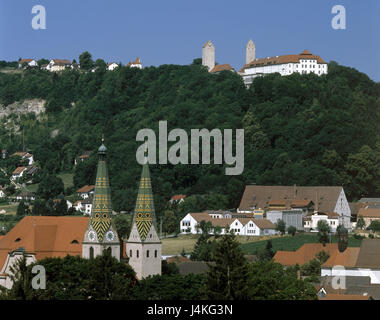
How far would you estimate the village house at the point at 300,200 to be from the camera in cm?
11106

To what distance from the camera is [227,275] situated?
3969 cm

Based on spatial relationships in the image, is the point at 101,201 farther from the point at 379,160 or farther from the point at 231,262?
the point at 379,160

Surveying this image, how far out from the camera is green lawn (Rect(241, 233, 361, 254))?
297 feet

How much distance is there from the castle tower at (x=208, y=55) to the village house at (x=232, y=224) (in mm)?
78701

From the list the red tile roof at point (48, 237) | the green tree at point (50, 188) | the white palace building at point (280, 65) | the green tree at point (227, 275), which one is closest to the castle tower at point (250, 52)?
the white palace building at point (280, 65)

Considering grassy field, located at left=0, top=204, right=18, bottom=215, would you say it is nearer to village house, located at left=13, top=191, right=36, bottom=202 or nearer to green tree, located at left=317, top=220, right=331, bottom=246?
village house, located at left=13, top=191, right=36, bottom=202

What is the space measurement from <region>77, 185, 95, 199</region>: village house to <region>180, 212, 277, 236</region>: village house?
29049 millimetres

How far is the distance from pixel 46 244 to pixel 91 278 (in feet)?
58.1

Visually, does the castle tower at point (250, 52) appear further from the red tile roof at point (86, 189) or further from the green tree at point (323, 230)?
the green tree at point (323, 230)

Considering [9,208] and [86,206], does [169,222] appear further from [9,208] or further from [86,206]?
[9,208]

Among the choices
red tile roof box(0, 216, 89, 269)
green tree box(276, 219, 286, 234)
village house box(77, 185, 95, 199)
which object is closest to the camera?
red tile roof box(0, 216, 89, 269)

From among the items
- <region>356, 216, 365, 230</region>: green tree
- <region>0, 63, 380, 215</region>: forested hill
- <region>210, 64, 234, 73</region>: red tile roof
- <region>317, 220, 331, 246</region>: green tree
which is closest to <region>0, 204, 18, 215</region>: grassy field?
<region>0, 63, 380, 215</region>: forested hill

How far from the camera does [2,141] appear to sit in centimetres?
18900
